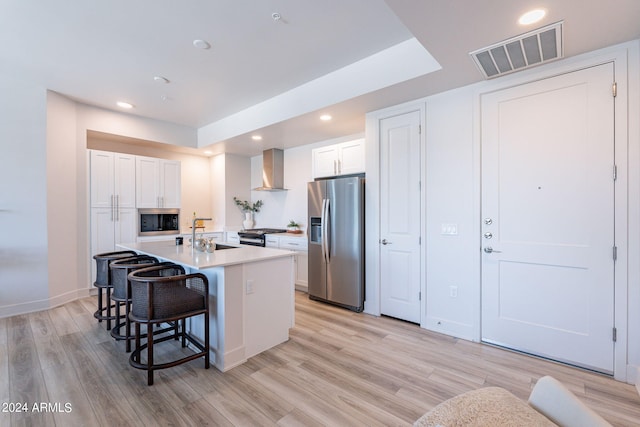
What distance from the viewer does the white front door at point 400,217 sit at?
3.19 m

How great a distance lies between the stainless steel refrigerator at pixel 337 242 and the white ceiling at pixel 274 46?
99 centimetres

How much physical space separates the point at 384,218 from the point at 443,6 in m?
2.16

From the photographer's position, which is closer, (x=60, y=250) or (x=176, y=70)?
(x=176, y=70)

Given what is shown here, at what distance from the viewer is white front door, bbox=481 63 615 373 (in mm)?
2211

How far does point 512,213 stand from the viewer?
2.60 metres

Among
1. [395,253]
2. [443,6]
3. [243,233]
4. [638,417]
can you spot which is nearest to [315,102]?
[443,6]

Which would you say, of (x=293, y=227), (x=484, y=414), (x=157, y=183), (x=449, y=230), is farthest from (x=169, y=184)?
(x=484, y=414)

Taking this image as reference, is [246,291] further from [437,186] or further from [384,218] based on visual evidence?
[437,186]

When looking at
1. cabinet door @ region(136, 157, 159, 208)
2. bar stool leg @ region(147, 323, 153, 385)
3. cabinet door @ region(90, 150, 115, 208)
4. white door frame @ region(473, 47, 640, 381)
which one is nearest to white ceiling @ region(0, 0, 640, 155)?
white door frame @ region(473, 47, 640, 381)

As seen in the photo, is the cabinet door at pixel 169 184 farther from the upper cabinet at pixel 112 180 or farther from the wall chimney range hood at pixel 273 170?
the wall chimney range hood at pixel 273 170

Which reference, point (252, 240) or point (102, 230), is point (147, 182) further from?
point (252, 240)

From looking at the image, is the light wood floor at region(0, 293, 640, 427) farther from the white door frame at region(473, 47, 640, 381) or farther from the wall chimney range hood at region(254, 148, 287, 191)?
the wall chimney range hood at region(254, 148, 287, 191)

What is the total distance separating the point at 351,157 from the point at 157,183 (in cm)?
351

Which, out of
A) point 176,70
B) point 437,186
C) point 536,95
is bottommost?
point 437,186
